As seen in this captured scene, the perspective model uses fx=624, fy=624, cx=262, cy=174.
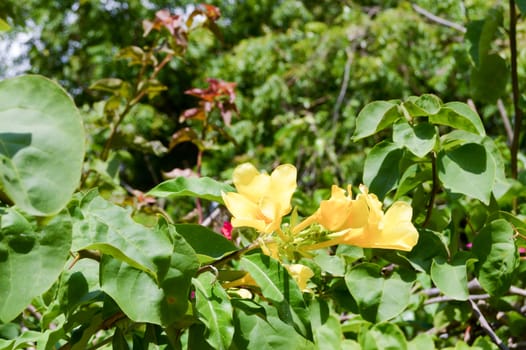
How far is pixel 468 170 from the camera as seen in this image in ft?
2.50

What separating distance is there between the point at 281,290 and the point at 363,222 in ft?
0.34

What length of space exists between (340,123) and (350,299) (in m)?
4.32

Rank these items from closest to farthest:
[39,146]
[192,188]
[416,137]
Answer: [39,146]
[192,188]
[416,137]

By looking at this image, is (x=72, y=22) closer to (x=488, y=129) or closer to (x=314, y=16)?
(x=314, y=16)

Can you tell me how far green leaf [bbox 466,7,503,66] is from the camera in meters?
1.11

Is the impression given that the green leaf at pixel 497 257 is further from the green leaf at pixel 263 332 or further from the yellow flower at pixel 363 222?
the green leaf at pixel 263 332

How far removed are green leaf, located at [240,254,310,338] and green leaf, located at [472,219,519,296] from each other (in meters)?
0.30

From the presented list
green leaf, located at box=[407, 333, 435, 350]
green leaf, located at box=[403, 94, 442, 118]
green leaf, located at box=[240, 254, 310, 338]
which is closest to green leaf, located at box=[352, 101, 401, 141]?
green leaf, located at box=[403, 94, 442, 118]

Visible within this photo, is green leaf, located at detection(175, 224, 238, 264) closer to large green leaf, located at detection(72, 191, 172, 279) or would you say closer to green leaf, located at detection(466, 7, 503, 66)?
large green leaf, located at detection(72, 191, 172, 279)

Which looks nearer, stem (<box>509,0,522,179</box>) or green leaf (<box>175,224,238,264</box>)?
green leaf (<box>175,224,238,264</box>)

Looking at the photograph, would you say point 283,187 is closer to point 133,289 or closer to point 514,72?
point 133,289

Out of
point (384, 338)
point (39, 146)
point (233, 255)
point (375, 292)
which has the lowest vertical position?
point (384, 338)

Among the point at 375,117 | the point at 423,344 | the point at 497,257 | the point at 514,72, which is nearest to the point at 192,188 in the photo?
the point at 375,117

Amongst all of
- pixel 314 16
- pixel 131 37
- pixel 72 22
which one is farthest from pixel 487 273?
pixel 72 22
